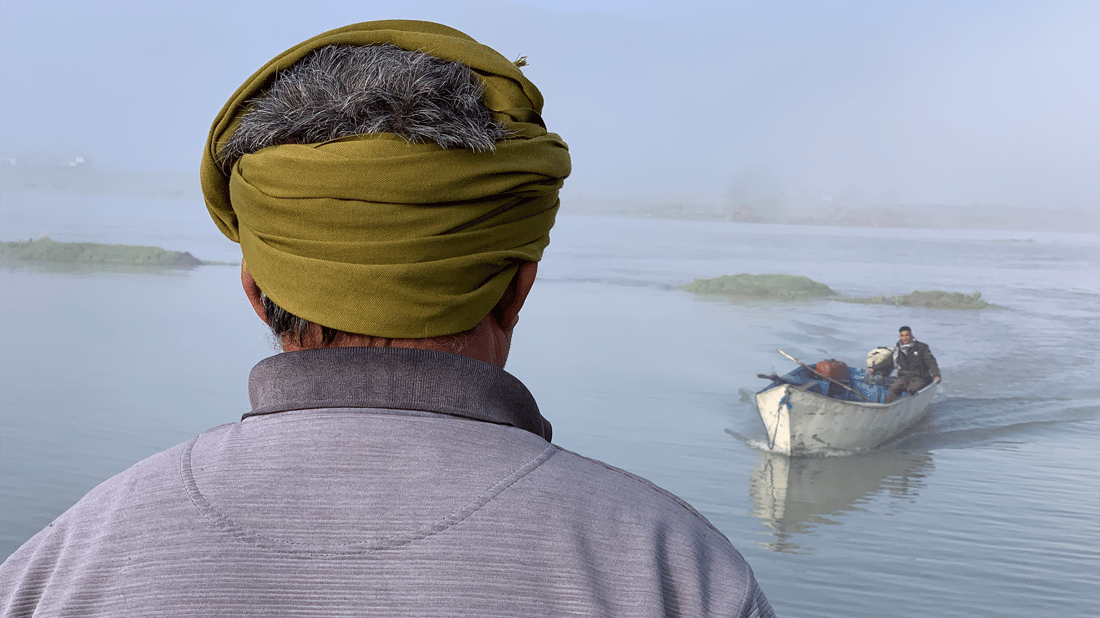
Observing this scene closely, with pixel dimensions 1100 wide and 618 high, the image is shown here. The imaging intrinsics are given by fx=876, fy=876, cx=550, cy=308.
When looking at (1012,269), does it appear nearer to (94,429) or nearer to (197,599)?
(94,429)

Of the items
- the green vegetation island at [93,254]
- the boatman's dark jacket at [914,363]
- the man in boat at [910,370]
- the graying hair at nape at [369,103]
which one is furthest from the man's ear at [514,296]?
the green vegetation island at [93,254]

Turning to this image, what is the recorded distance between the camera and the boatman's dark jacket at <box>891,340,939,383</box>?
35.7ft

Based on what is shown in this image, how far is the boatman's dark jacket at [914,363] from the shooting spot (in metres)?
10.9

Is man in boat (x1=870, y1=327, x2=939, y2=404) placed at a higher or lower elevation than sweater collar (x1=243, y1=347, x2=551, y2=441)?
lower

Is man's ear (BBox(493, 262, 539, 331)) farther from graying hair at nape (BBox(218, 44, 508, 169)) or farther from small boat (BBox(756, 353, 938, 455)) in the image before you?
small boat (BBox(756, 353, 938, 455))

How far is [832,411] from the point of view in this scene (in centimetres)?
1042

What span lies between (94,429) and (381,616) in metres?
14.2

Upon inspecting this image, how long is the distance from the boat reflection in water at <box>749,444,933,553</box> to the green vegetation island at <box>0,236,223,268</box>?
38.4ft

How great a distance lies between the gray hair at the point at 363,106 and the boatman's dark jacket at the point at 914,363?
11.2m

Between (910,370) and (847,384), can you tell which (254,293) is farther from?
(910,370)

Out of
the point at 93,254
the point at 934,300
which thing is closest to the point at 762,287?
the point at 934,300

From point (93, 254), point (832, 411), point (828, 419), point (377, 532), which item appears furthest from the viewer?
point (93, 254)

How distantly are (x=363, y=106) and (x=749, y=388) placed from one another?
600 inches

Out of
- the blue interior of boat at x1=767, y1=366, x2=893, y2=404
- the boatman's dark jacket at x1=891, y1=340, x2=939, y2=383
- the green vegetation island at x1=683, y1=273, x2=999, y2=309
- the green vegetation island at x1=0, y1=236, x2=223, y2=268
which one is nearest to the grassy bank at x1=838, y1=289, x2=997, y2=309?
the green vegetation island at x1=683, y1=273, x2=999, y2=309
